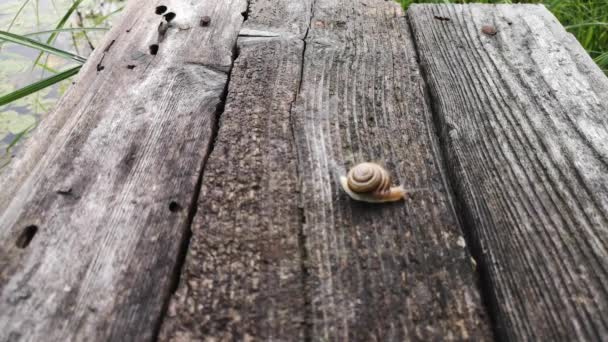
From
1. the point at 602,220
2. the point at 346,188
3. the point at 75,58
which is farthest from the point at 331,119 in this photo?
the point at 75,58

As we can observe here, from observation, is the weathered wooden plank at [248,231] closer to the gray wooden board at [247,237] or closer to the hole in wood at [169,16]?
the gray wooden board at [247,237]

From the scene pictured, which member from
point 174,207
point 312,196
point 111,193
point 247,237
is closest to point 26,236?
point 111,193

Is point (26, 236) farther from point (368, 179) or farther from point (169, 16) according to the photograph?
point (169, 16)

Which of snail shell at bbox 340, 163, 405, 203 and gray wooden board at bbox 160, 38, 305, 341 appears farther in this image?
snail shell at bbox 340, 163, 405, 203

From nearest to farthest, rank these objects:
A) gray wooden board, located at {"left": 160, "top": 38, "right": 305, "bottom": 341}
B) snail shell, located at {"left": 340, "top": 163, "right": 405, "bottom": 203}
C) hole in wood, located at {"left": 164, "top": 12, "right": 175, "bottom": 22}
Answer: gray wooden board, located at {"left": 160, "top": 38, "right": 305, "bottom": 341}, snail shell, located at {"left": 340, "top": 163, "right": 405, "bottom": 203}, hole in wood, located at {"left": 164, "top": 12, "right": 175, "bottom": 22}

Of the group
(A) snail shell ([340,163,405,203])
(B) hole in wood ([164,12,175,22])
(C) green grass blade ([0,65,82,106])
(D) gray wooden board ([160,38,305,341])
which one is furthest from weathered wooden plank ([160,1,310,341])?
(C) green grass blade ([0,65,82,106])

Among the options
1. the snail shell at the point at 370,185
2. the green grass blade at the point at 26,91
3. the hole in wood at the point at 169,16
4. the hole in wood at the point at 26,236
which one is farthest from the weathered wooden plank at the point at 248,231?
the green grass blade at the point at 26,91

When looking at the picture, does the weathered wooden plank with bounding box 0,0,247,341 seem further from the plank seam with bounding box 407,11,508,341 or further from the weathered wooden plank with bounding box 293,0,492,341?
the plank seam with bounding box 407,11,508,341
